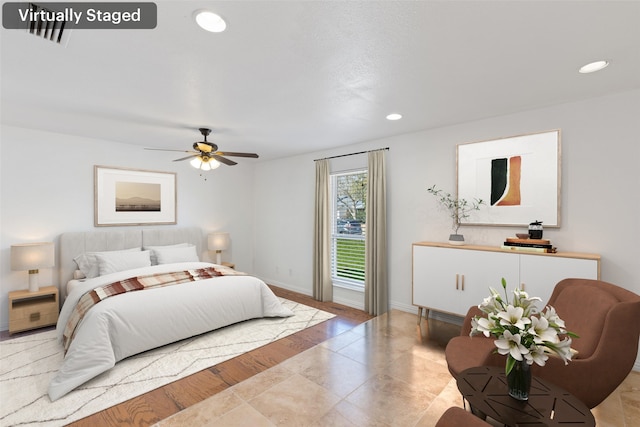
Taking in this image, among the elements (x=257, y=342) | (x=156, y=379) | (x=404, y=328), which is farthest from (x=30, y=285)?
(x=404, y=328)

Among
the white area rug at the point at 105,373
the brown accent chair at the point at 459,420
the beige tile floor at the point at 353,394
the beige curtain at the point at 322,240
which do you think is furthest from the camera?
the beige curtain at the point at 322,240

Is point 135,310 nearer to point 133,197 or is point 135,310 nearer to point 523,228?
point 133,197

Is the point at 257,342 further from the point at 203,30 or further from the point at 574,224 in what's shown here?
the point at 574,224

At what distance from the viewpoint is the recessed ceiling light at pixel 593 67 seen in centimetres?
215

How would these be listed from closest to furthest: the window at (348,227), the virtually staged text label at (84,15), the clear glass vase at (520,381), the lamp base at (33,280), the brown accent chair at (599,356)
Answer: the clear glass vase at (520,381) < the virtually staged text label at (84,15) < the brown accent chair at (599,356) < the lamp base at (33,280) < the window at (348,227)

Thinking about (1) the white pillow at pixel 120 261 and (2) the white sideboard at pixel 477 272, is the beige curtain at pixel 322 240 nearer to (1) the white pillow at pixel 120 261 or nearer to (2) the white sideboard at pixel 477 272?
Result: (2) the white sideboard at pixel 477 272

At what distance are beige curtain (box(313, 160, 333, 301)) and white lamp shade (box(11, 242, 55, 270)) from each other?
140 inches

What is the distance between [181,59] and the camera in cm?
210

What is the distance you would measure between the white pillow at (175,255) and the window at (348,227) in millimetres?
2341

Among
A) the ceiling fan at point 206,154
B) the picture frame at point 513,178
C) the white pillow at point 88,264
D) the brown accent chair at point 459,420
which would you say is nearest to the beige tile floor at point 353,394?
the brown accent chair at point 459,420

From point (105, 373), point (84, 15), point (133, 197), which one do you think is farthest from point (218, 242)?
point (84, 15)

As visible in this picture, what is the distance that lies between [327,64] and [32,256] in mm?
4129

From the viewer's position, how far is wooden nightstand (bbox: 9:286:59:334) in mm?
3537

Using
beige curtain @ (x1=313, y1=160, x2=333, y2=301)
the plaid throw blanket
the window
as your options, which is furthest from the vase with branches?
the plaid throw blanket
